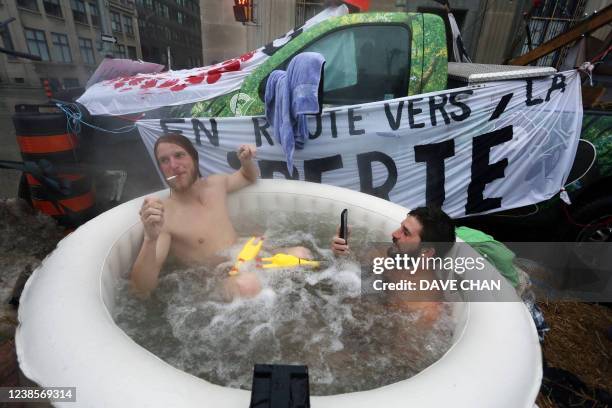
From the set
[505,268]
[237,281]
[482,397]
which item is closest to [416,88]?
[505,268]

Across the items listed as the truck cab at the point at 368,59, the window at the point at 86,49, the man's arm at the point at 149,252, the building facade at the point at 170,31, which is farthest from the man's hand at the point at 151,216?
the building facade at the point at 170,31

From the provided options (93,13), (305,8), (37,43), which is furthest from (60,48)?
(305,8)

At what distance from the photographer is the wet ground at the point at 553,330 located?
6.35 feet

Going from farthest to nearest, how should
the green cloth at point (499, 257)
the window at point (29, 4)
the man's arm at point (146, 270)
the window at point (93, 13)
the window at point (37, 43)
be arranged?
the window at point (93, 13)
the window at point (37, 43)
the window at point (29, 4)
the green cloth at point (499, 257)
the man's arm at point (146, 270)

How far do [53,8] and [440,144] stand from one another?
101 ft

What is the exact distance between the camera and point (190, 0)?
56469 millimetres

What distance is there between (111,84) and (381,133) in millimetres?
2860

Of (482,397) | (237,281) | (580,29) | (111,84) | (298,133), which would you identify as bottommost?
(237,281)

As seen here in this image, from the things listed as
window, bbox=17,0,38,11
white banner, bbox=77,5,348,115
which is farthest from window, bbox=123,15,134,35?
white banner, bbox=77,5,348,115

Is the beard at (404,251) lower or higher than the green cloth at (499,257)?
higher

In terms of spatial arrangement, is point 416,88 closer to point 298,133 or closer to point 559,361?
point 298,133

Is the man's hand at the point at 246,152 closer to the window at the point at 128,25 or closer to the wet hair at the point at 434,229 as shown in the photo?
the wet hair at the point at 434,229

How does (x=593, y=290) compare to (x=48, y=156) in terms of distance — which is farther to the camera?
(x=593, y=290)

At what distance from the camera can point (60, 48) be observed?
23953 mm
